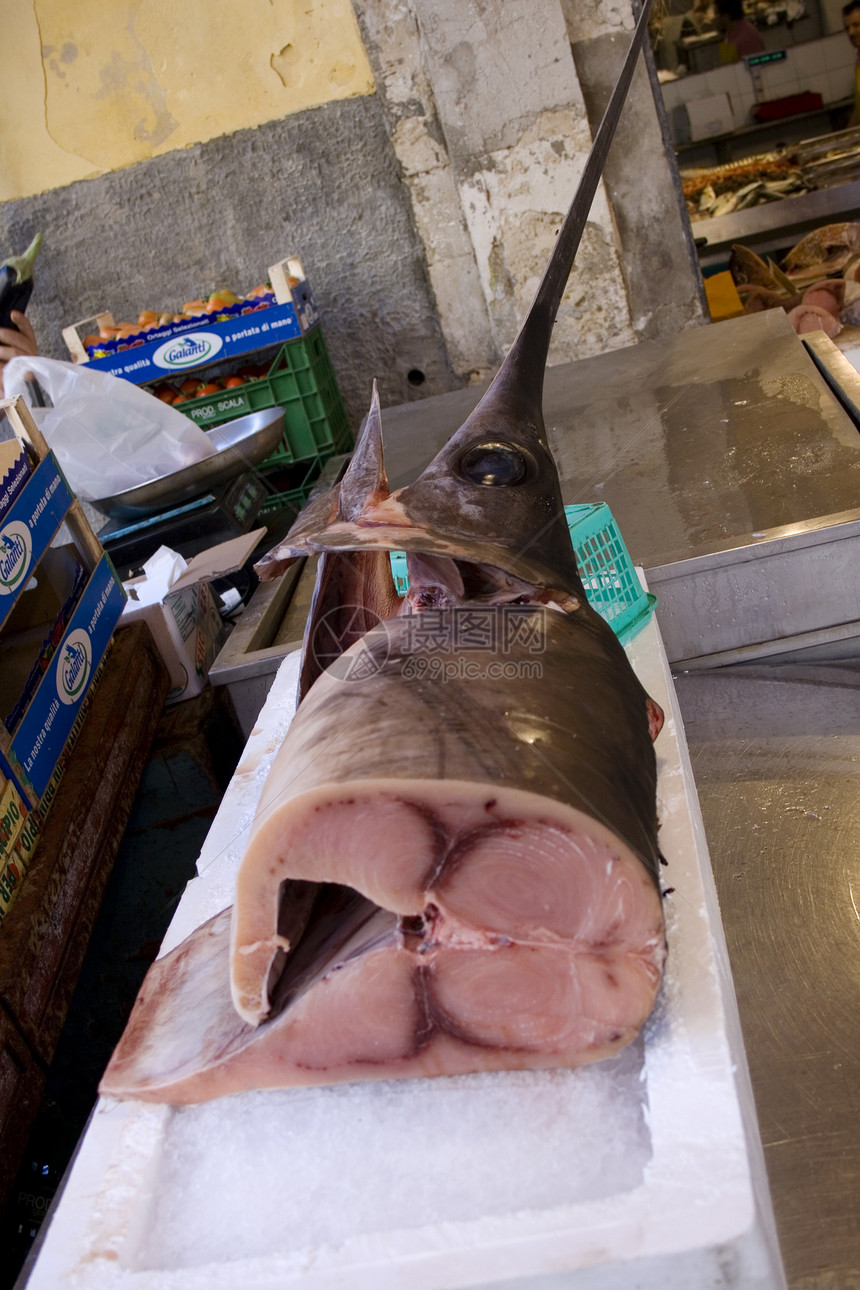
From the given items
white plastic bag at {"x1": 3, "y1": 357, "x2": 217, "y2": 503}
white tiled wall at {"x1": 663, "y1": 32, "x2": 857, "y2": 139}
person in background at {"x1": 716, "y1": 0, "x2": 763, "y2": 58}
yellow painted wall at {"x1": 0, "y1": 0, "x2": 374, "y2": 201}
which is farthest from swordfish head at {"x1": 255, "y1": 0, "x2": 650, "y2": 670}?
person in background at {"x1": 716, "y1": 0, "x2": 763, "y2": 58}

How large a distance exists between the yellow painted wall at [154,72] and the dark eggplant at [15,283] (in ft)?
2.28

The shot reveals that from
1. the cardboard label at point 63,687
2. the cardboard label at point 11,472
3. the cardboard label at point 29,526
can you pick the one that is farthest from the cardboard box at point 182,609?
the cardboard label at point 11,472

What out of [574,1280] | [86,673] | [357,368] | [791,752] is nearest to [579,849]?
[574,1280]

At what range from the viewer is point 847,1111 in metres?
1.11

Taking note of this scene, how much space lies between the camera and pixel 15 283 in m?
4.64

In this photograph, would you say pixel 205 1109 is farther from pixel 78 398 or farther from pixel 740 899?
pixel 78 398

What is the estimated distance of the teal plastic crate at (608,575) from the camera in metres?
1.73

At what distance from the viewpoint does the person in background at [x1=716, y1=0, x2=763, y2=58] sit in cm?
1235

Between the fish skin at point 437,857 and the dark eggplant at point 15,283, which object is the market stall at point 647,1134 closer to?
the fish skin at point 437,857

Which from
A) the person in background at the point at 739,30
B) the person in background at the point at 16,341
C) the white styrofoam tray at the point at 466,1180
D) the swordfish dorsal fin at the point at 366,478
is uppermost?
the person in background at the point at 739,30

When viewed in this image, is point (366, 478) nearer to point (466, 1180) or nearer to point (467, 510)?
point (467, 510)

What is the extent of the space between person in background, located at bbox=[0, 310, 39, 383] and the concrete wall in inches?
37.5

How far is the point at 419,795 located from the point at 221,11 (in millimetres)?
A: 5343

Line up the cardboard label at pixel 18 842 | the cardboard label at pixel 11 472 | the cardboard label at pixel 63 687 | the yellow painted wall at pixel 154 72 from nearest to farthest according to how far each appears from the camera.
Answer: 1. the cardboard label at pixel 18 842
2. the cardboard label at pixel 63 687
3. the cardboard label at pixel 11 472
4. the yellow painted wall at pixel 154 72
